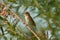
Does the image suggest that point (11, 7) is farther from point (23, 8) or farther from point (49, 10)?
point (49, 10)

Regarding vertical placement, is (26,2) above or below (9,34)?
above

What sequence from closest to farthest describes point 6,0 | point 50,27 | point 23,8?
1. point 50,27
2. point 23,8
3. point 6,0

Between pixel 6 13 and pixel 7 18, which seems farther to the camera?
pixel 6 13

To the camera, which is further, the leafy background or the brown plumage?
the brown plumage

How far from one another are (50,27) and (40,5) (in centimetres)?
26

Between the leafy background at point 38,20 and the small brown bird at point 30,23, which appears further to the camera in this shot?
the small brown bird at point 30,23

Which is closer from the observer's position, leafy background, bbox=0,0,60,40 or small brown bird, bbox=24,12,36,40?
leafy background, bbox=0,0,60,40

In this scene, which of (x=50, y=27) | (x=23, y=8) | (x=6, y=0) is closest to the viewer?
(x=50, y=27)

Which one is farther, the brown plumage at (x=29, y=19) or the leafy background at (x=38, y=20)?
the brown plumage at (x=29, y=19)

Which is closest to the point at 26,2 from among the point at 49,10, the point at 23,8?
the point at 23,8

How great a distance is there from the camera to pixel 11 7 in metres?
3.06

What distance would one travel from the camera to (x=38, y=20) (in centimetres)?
275

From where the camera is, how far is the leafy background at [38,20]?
8.86 ft

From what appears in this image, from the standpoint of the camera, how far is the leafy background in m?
2.70
